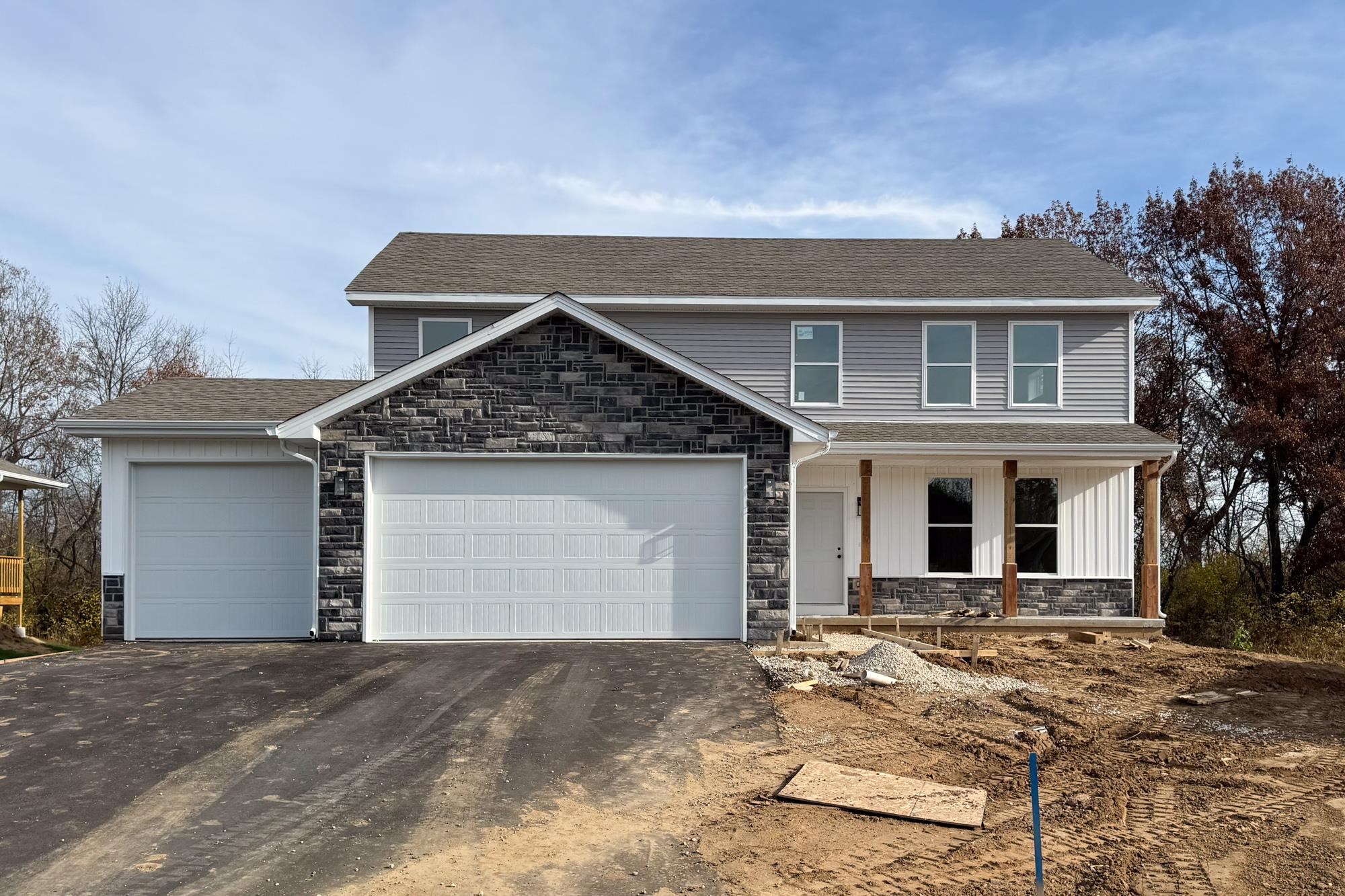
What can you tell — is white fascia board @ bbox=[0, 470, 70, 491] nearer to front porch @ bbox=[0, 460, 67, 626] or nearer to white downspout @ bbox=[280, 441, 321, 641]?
front porch @ bbox=[0, 460, 67, 626]

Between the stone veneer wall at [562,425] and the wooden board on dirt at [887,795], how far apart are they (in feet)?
18.1

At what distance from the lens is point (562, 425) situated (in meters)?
12.5

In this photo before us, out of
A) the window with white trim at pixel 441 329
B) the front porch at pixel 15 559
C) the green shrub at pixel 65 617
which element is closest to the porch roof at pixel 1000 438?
the window with white trim at pixel 441 329

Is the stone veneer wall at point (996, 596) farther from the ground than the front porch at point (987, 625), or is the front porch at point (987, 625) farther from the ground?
the stone veneer wall at point (996, 596)

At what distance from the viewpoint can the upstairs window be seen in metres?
16.3

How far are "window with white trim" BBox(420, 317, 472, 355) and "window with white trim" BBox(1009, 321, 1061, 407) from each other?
9144mm

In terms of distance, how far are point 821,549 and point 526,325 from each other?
21.2 feet

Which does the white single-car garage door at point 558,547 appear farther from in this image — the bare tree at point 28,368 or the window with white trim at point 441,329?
the bare tree at point 28,368

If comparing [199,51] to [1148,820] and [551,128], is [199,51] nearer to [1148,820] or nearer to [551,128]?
[551,128]

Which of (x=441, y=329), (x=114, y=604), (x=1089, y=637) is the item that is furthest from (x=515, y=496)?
(x=1089, y=637)

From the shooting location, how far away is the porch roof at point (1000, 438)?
48.0 ft

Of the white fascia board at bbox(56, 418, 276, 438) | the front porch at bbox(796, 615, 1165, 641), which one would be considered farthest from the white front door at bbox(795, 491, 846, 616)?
the white fascia board at bbox(56, 418, 276, 438)

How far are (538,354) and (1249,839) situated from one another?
30.3ft

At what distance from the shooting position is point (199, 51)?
14.7 metres
